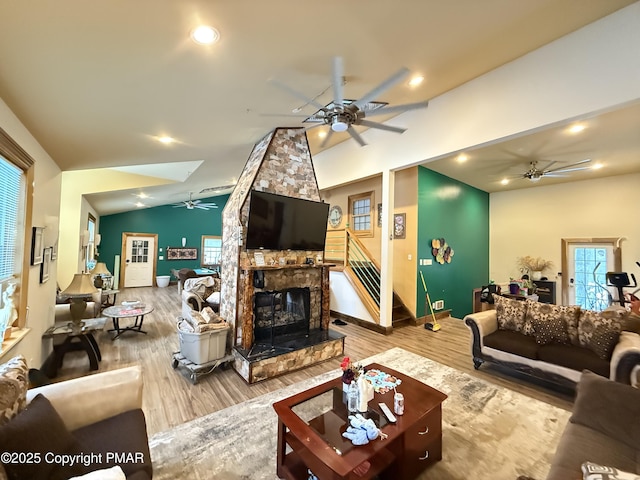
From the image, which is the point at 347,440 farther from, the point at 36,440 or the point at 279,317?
the point at 279,317

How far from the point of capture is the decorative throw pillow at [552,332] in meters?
3.08

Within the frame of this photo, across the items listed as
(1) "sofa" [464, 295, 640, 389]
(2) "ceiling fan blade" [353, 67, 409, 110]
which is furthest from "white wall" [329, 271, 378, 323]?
(2) "ceiling fan blade" [353, 67, 409, 110]

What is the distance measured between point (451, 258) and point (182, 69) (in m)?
6.51

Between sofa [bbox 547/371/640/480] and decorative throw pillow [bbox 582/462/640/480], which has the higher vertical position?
decorative throw pillow [bbox 582/462/640/480]

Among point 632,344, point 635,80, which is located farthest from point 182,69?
point 632,344

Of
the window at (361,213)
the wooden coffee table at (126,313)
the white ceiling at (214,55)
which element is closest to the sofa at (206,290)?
the wooden coffee table at (126,313)

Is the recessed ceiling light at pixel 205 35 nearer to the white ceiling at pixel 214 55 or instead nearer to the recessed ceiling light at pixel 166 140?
the white ceiling at pixel 214 55

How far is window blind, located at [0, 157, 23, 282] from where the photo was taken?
7.27 ft

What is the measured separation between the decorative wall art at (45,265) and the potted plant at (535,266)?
9.64 meters

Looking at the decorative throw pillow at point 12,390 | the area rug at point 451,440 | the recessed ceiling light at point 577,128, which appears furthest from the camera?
the recessed ceiling light at point 577,128

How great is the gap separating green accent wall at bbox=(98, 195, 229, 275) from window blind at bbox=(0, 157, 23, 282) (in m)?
8.16

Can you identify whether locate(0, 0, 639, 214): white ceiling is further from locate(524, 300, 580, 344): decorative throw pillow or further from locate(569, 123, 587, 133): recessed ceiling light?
locate(524, 300, 580, 344): decorative throw pillow

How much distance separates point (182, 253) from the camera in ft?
35.2

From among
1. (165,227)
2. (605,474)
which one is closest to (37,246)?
(605,474)
